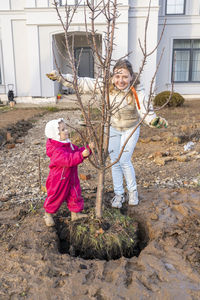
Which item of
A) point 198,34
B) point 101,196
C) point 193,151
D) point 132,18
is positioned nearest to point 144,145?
point 193,151

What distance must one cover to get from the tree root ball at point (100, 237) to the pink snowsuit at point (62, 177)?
0.19 m

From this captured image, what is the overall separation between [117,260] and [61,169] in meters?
0.95

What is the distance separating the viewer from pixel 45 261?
2.23 metres

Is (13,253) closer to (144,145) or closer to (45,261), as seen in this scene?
(45,261)

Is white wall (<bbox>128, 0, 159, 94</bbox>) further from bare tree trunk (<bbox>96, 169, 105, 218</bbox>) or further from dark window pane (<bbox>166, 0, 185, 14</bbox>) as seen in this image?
bare tree trunk (<bbox>96, 169, 105, 218</bbox>)

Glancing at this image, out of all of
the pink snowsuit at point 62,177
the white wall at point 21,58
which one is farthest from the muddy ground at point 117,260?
the white wall at point 21,58

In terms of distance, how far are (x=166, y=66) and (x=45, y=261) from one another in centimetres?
1410

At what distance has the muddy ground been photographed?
1972mm

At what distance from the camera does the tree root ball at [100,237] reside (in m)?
2.57

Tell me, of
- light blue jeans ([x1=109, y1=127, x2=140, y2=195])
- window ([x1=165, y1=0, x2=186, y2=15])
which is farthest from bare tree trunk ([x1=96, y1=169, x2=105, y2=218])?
window ([x1=165, y1=0, x2=186, y2=15])

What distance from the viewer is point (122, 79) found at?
279 centimetres

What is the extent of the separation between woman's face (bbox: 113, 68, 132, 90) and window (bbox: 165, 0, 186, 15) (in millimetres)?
13453

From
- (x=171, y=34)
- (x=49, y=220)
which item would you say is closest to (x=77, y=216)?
(x=49, y=220)

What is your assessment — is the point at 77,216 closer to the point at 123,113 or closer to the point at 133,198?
the point at 133,198
